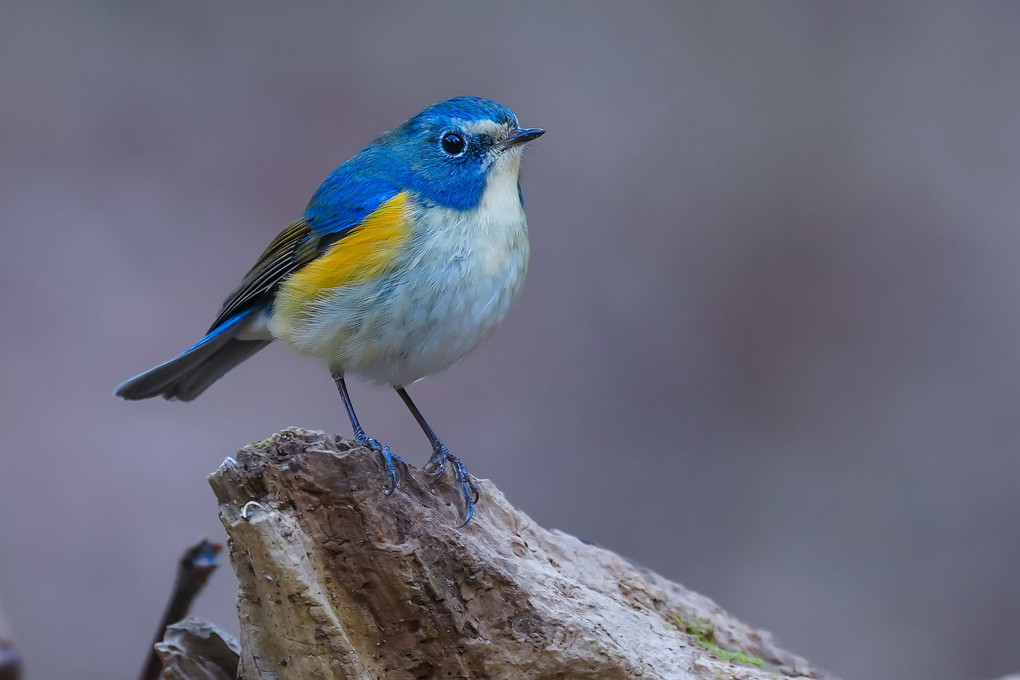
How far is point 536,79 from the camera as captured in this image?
7219 mm

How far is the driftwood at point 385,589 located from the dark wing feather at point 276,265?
3.03ft

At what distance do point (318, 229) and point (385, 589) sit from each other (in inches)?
50.4

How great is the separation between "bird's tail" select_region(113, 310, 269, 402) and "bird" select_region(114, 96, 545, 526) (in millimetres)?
15

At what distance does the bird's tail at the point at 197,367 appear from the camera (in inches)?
144

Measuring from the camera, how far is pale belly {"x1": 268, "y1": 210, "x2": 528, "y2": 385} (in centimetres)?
314

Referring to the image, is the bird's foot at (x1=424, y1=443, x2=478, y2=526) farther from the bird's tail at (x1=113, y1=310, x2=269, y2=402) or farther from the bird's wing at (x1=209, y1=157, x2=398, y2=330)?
the bird's tail at (x1=113, y1=310, x2=269, y2=402)

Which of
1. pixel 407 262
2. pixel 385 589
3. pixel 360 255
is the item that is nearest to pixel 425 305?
pixel 407 262

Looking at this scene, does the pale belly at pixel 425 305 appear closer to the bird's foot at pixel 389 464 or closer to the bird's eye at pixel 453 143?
the bird's eye at pixel 453 143

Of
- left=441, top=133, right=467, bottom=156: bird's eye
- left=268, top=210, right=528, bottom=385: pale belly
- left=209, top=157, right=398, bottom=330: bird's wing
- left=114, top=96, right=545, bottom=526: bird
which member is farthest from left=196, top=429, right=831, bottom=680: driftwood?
left=441, top=133, right=467, bottom=156: bird's eye

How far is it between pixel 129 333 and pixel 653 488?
10.4 feet

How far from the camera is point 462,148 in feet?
11.2

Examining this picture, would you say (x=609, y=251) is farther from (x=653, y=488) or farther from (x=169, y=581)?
(x=169, y=581)

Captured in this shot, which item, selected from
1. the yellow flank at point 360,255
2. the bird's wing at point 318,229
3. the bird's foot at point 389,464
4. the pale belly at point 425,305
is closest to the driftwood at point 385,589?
the bird's foot at point 389,464

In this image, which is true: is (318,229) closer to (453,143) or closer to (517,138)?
(453,143)
